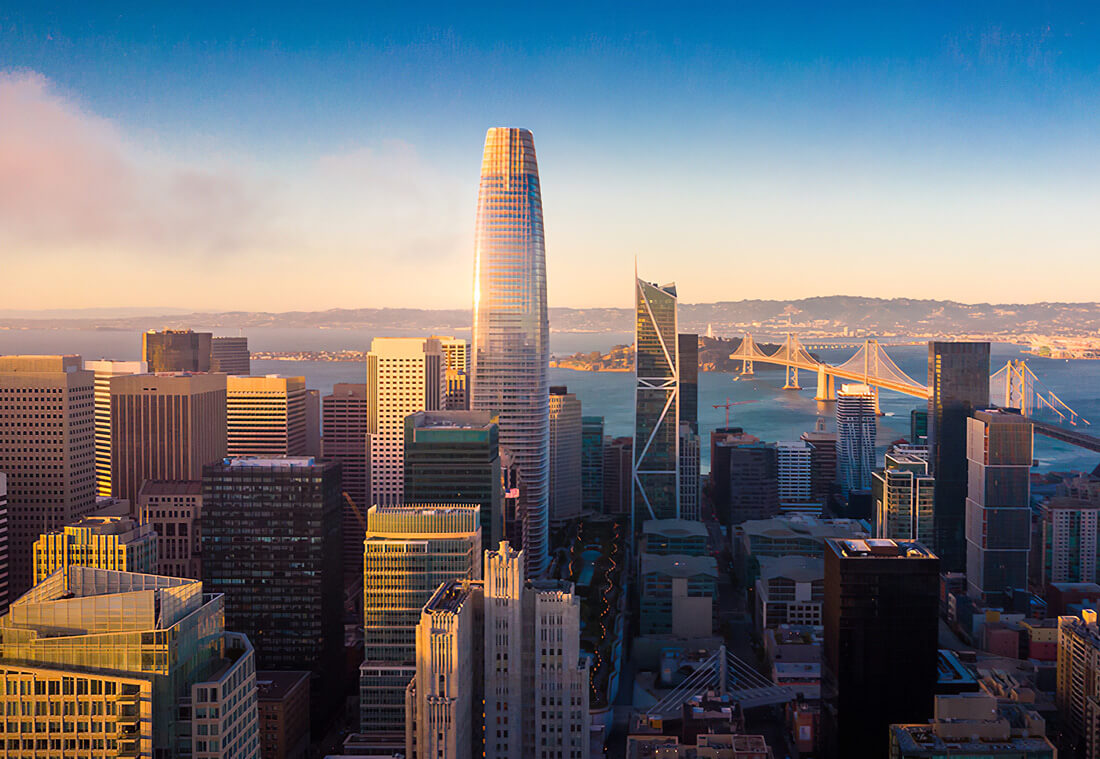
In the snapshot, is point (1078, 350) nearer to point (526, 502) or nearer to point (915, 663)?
point (526, 502)

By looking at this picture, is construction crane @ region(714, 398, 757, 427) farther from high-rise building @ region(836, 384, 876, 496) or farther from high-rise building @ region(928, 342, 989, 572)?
high-rise building @ region(928, 342, 989, 572)

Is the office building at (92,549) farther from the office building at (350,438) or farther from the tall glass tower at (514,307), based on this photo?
the tall glass tower at (514,307)

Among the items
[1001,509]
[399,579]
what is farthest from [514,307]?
[1001,509]

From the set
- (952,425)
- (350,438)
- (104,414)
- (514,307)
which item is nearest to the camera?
(104,414)

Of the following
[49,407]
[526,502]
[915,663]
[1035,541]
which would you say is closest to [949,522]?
[1035,541]

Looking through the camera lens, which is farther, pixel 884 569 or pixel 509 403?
pixel 509 403

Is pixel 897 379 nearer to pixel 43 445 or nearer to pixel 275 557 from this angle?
pixel 275 557

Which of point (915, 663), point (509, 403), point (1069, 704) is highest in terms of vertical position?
point (509, 403)
